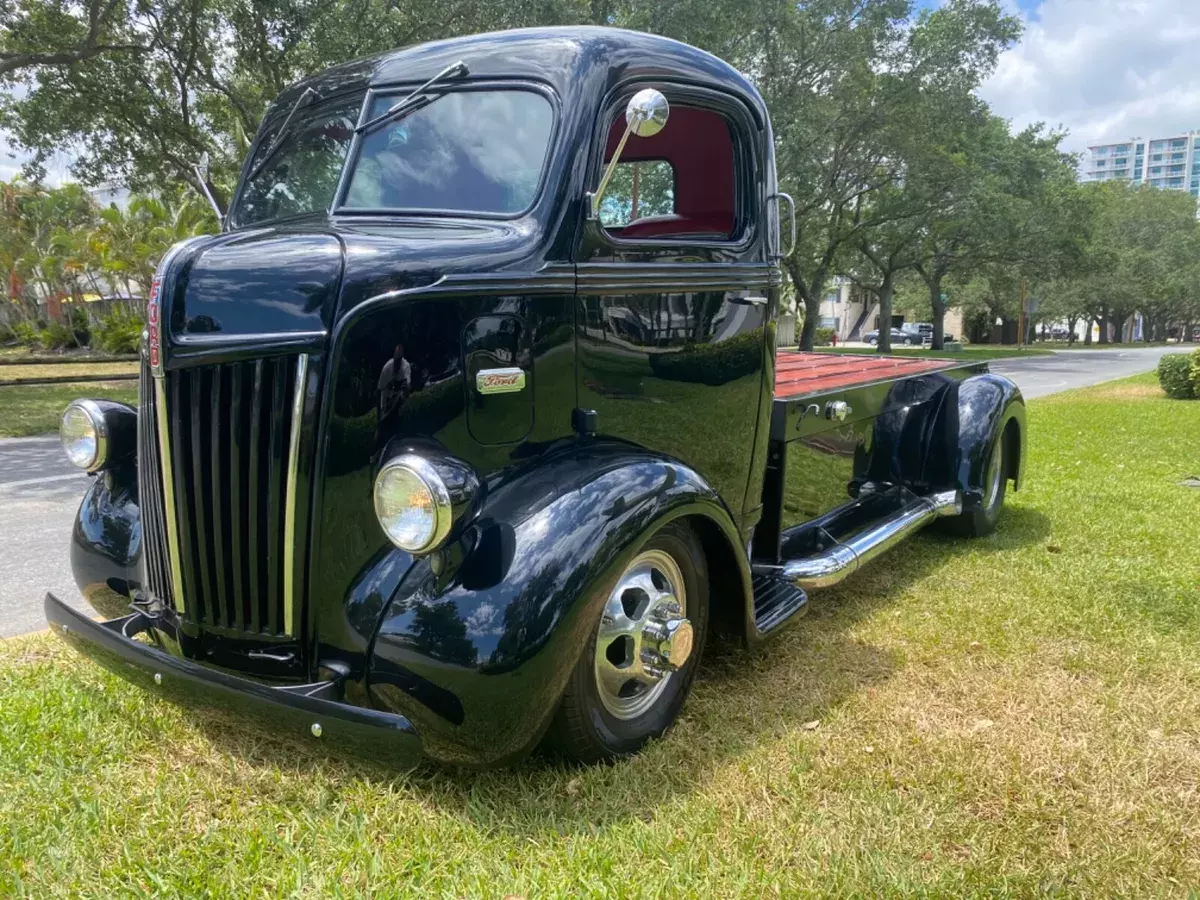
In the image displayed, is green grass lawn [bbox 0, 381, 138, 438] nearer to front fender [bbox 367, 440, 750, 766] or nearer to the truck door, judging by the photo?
the truck door

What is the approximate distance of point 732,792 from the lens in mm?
2707

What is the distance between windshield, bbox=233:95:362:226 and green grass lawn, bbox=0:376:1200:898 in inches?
70.8

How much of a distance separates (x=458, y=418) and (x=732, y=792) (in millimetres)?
1347

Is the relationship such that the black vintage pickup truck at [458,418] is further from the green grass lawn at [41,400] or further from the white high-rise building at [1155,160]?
the white high-rise building at [1155,160]

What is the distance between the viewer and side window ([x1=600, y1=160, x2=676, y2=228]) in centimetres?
371

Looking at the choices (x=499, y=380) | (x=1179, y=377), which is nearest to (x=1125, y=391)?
(x=1179, y=377)

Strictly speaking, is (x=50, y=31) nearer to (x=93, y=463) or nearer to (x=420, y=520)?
(x=93, y=463)

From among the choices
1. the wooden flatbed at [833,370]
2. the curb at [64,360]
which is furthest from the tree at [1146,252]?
the wooden flatbed at [833,370]

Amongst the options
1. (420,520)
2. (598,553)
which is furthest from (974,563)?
(420,520)

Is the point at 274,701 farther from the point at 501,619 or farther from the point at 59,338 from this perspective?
the point at 59,338

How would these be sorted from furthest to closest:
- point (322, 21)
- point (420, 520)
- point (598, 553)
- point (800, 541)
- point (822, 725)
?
point (322, 21), point (800, 541), point (822, 725), point (598, 553), point (420, 520)

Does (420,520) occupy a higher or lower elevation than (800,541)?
higher

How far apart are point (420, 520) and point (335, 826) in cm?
88

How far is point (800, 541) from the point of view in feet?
14.2
